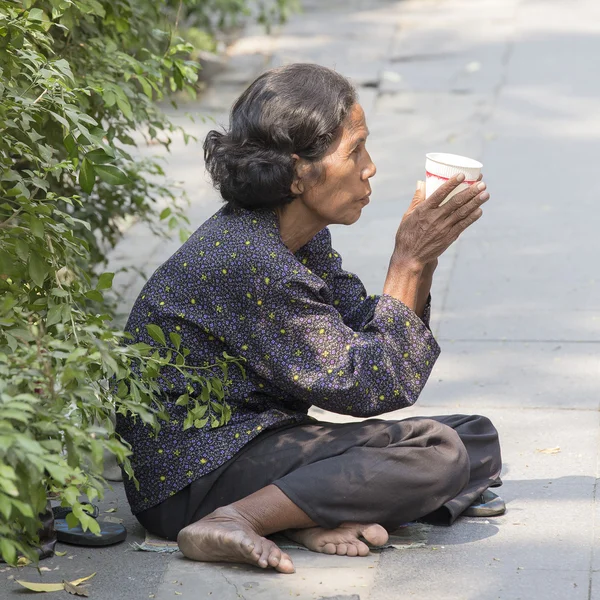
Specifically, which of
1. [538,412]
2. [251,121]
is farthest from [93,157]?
[538,412]

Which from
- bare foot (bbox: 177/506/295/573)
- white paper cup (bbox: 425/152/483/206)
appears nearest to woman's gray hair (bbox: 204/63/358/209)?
white paper cup (bbox: 425/152/483/206)

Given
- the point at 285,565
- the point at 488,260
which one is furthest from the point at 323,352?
the point at 488,260

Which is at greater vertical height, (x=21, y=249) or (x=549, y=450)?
(x=21, y=249)

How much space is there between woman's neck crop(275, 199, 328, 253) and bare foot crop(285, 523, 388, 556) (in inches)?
29.0

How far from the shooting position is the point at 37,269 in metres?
2.44

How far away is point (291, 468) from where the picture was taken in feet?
9.27

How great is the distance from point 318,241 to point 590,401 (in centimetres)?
124

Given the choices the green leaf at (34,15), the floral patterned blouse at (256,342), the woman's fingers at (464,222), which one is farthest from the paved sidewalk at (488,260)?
the green leaf at (34,15)

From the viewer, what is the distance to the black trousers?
2.74 m

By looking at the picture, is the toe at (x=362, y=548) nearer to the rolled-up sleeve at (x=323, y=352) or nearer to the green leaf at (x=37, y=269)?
the rolled-up sleeve at (x=323, y=352)

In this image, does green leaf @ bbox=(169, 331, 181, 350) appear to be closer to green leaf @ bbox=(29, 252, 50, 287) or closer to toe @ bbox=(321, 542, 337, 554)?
green leaf @ bbox=(29, 252, 50, 287)

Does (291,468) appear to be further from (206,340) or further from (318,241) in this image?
(318,241)

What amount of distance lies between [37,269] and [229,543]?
782 millimetres

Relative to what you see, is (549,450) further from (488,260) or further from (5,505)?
(5,505)
